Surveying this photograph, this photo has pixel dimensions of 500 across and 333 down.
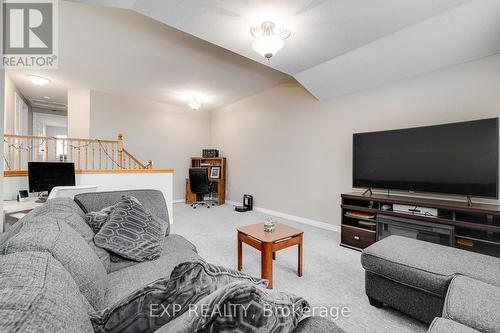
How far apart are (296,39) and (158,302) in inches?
109

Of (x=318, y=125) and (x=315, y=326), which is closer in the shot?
(x=315, y=326)

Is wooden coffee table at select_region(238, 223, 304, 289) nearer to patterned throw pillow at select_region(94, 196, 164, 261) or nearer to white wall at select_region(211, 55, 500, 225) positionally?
patterned throw pillow at select_region(94, 196, 164, 261)

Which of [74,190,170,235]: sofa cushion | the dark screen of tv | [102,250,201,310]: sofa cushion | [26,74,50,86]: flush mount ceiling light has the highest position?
[26,74,50,86]: flush mount ceiling light

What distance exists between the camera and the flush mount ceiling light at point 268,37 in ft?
7.20

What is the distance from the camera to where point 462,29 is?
2.13 metres

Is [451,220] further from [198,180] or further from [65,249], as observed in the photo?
[198,180]

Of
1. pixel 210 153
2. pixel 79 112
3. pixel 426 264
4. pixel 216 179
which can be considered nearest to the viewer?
pixel 426 264

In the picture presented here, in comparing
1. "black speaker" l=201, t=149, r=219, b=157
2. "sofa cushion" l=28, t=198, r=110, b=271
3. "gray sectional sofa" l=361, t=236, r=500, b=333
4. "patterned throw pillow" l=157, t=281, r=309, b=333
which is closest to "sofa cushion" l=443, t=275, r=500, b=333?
"gray sectional sofa" l=361, t=236, r=500, b=333

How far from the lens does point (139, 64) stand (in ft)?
12.0

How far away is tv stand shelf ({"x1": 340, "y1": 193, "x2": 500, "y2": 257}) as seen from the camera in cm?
201

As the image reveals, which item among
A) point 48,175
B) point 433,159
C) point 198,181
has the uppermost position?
point 433,159

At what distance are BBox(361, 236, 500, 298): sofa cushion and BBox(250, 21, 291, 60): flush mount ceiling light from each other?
2.07 metres
